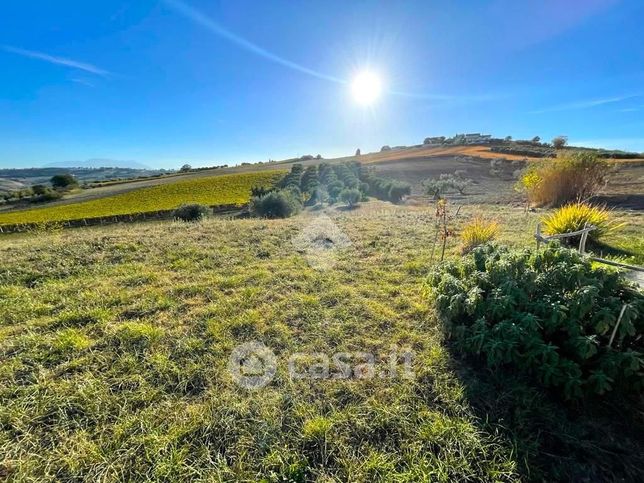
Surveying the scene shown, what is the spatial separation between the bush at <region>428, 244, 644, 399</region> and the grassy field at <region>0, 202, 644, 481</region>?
0.76ft

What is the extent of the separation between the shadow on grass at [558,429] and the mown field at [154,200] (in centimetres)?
2657

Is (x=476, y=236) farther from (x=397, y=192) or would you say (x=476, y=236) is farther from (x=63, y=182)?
(x=63, y=182)

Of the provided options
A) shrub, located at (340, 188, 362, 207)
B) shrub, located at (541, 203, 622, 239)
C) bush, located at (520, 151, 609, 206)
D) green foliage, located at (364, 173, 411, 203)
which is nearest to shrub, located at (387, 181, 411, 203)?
green foliage, located at (364, 173, 411, 203)

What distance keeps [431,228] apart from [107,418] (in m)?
7.37

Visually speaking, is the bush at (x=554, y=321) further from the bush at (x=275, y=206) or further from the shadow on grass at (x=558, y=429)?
the bush at (x=275, y=206)

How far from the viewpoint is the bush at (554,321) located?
1.99m

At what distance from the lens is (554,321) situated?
6.93 ft

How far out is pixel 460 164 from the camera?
36.7 m

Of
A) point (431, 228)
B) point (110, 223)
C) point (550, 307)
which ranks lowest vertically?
point (110, 223)

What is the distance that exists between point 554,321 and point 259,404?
2.21 m

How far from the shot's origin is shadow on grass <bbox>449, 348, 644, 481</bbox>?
5.62 feet

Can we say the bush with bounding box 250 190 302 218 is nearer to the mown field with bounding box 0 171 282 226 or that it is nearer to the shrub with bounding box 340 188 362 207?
the shrub with bounding box 340 188 362 207

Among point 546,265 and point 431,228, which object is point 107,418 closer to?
point 546,265

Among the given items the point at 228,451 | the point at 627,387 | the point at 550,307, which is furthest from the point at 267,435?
the point at 627,387
